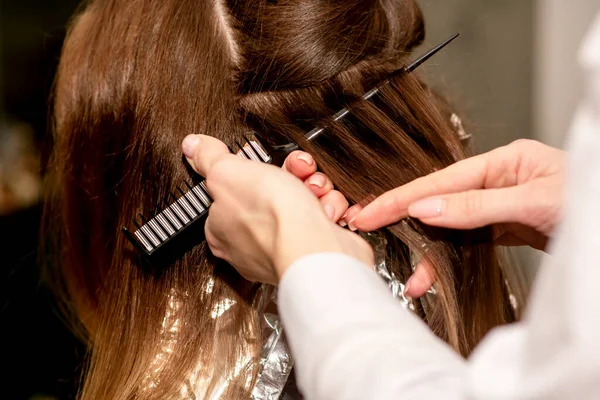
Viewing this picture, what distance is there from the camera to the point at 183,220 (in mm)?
666

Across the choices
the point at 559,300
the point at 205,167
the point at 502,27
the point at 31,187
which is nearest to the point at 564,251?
the point at 559,300

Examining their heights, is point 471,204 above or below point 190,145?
below

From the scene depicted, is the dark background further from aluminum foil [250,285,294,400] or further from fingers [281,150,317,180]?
fingers [281,150,317,180]

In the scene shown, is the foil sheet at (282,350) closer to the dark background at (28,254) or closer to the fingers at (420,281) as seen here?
the fingers at (420,281)

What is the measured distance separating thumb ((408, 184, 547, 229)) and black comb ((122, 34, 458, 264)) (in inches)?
6.3

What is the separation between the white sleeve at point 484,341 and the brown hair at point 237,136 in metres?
0.26

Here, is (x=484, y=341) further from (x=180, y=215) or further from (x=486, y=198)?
(x=180, y=215)

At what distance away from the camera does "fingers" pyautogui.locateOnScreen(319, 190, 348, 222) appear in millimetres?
646

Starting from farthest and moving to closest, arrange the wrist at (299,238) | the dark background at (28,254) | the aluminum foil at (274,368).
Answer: the dark background at (28,254) < the aluminum foil at (274,368) < the wrist at (299,238)

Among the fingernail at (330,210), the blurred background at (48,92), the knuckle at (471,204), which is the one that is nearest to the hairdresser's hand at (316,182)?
the fingernail at (330,210)

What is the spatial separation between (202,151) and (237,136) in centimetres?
8

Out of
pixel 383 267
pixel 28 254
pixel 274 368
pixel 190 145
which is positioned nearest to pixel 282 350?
pixel 274 368

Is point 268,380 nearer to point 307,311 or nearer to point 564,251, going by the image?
point 307,311

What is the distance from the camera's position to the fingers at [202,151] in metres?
0.62
